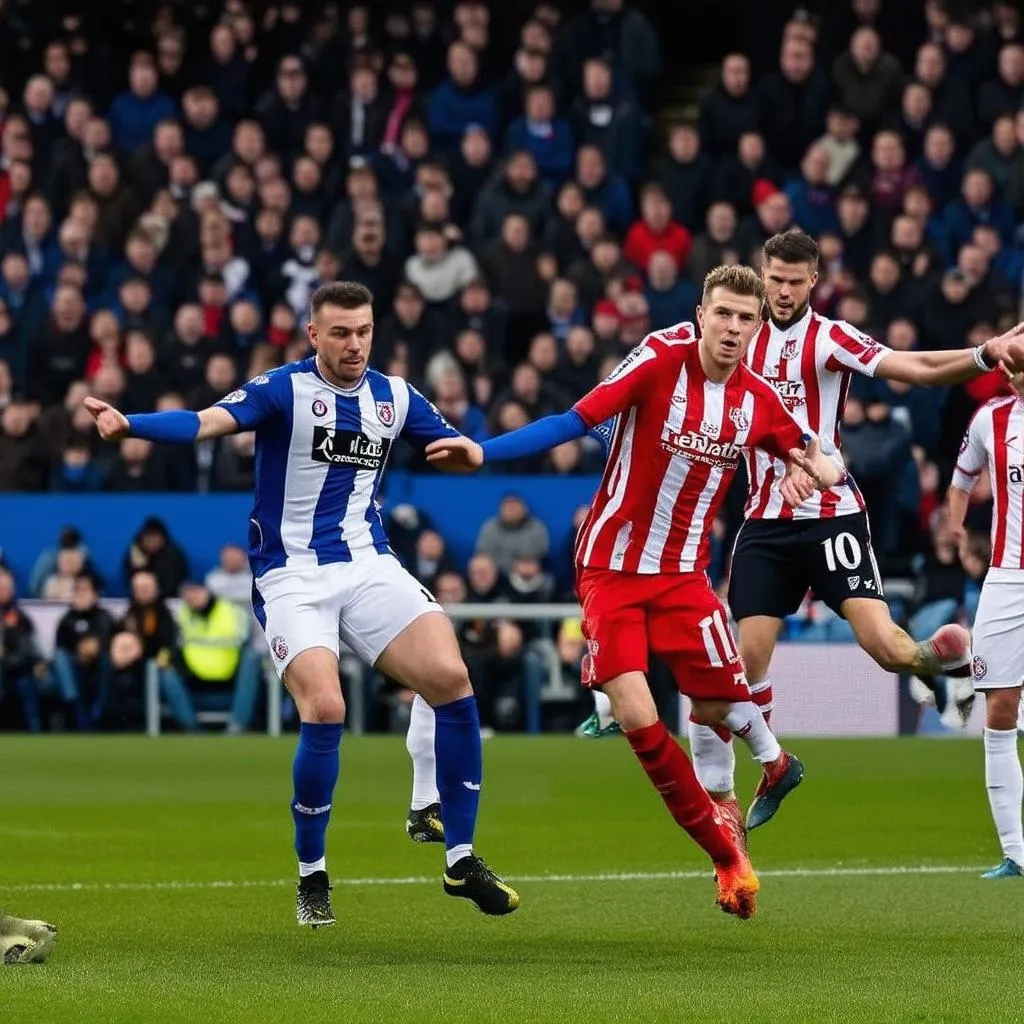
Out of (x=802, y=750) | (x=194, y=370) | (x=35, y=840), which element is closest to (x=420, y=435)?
Answer: (x=35, y=840)

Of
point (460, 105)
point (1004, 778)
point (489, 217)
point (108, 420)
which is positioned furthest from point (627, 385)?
point (460, 105)

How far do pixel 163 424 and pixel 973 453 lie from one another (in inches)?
171

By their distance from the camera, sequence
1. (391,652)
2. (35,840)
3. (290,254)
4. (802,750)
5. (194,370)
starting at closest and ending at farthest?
(391,652), (35,840), (802,750), (194,370), (290,254)

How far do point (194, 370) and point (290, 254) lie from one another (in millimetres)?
1966

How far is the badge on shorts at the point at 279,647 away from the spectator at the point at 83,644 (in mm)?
10012

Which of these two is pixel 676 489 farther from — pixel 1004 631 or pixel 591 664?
pixel 1004 631

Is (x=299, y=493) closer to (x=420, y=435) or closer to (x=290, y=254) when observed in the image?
(x=420, y=435)

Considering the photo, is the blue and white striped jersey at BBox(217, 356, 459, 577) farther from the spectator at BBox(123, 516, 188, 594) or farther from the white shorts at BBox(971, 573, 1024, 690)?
the spectator at BBox(123, 516, 188, 594)

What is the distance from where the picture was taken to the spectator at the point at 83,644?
62.6ft

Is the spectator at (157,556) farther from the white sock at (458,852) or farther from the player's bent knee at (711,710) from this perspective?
the white sock at (458,852)

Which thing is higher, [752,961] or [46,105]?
[46,105]

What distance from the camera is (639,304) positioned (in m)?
20.0

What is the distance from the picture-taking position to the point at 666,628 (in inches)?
378

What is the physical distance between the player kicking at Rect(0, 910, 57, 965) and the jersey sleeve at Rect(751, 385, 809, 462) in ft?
11.4
